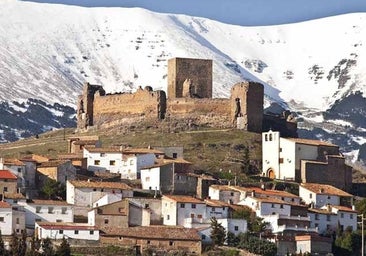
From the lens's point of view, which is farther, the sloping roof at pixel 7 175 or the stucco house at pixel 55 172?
the stucco house at pixel 55 172

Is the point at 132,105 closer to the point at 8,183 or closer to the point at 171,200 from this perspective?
the point at 8,183

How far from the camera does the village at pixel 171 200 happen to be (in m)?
96.0

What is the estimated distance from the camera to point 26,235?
9400 cm

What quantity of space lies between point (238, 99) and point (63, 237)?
138 feet

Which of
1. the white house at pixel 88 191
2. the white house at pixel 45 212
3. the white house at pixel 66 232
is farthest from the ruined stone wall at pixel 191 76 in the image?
the white house at pixel 66 232

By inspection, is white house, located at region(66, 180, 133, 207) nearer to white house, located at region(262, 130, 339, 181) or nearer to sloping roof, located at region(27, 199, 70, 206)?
sloping roof, located at region(27, 199, 70, 206)

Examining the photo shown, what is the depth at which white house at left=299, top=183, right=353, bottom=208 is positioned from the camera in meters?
111

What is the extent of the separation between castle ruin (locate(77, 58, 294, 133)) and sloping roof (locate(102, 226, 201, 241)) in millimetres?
34447

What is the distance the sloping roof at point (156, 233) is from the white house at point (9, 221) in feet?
17.4

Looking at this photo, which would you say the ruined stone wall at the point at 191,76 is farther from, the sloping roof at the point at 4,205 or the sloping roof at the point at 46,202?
the sloping roof at the point at 4,205

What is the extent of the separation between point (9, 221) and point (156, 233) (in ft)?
29.4

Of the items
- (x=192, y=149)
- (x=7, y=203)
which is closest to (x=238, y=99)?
(x=192, y=149)

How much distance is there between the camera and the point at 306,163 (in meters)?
118

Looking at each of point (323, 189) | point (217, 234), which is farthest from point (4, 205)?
point (323, 189)
